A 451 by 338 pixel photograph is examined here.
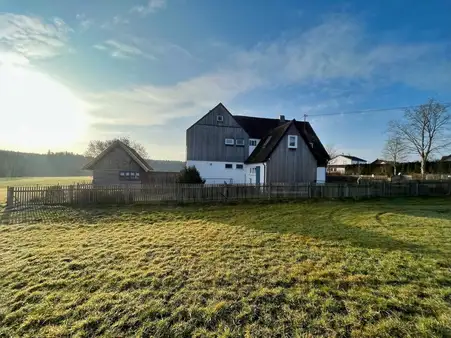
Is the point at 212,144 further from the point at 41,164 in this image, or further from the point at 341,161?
the point at 41,164

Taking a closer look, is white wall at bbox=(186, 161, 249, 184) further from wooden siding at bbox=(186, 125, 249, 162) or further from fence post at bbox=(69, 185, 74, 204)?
fence post at bbox=(69, 185, 74, 204)

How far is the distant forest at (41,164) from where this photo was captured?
6788cm

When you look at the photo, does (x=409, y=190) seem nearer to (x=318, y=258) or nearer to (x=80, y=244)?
(x=318, y=258)

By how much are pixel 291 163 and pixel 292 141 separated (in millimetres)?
2004

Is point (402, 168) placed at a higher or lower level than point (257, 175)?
higher

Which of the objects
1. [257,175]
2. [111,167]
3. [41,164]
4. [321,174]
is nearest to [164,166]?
[111,167]

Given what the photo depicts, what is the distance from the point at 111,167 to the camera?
22.0 metres

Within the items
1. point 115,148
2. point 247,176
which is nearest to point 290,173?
point 247,176

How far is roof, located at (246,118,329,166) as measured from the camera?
2192 centimetres

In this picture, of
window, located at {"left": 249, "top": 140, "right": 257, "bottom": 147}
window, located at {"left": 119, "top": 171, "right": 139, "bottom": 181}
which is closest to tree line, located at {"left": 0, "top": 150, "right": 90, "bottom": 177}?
window, located at {"left": 119, "top": 171, "right": 139, "bottom": 181}

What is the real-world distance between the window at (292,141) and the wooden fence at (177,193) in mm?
5046

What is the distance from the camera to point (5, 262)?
20.7 feet

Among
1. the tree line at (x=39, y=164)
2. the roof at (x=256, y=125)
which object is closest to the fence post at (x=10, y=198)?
the roof at (x=256, y=125)

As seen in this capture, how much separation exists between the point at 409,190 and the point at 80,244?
24.6 metres
